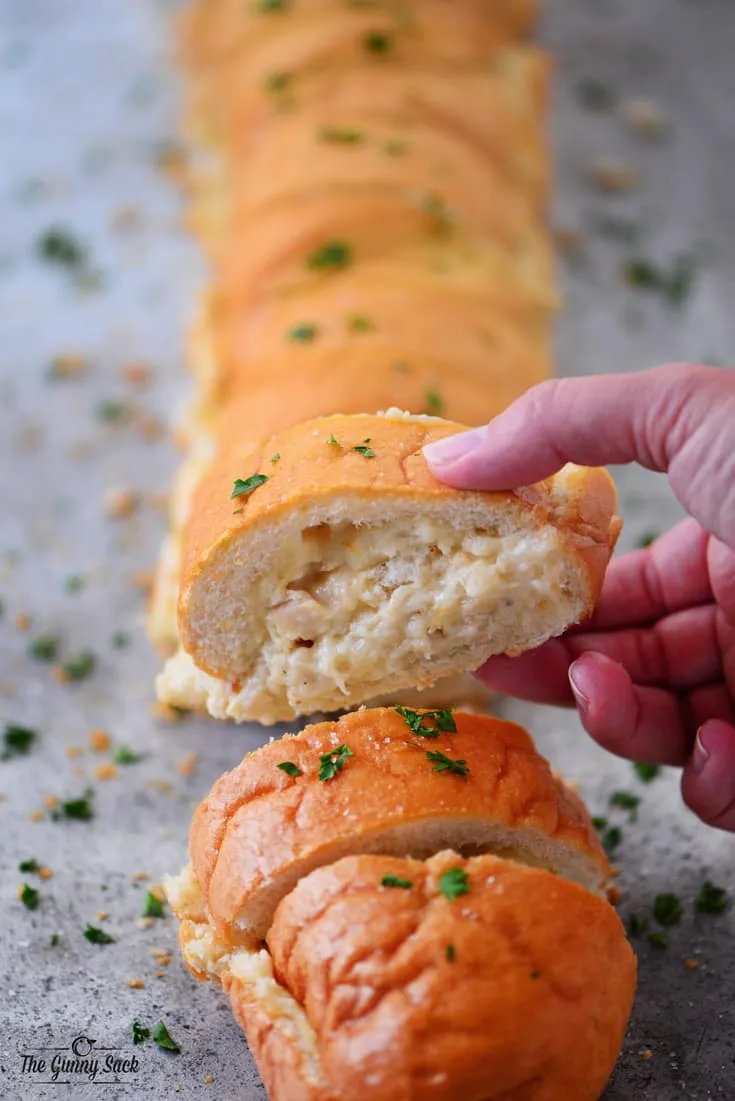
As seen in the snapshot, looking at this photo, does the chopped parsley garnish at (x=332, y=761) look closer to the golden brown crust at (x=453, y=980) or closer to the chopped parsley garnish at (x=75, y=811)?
the golden brown crust at (x=453, y=980)

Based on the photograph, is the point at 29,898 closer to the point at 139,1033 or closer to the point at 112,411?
the point at 139,1033

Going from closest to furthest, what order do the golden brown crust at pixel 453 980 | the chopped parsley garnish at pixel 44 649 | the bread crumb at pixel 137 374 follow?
the golden brown crust at pixel 453 980 → the chopped parsley garnish at pixel 44 649 → the bread crumb at pixel 137 374

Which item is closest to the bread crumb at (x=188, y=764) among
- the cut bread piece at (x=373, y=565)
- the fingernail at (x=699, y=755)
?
the cut bread piece at (x=373, y=565)

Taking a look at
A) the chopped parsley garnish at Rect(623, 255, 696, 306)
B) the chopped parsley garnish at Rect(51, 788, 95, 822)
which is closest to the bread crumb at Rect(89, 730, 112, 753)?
the chopped parsley garnish at Rect(51, 788, 95, 822)

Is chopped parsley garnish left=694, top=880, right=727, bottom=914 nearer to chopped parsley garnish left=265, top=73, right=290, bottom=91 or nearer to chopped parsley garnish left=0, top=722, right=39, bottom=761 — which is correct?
chopped parsley garnish left=0, top=722, right=39, bottom=761

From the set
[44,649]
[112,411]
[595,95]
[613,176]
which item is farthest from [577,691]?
[595,95]

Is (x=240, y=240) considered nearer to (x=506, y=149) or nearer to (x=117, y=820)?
(x=506, y=149)

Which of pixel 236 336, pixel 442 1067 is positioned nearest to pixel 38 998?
pixel 442 1067
